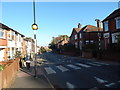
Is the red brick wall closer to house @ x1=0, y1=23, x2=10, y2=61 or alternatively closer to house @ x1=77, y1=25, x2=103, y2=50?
house @ x1=77, y1=25, x2=103, y2=50

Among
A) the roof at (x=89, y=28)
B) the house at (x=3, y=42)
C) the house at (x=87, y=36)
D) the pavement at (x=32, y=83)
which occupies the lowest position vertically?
the pavement at (x=32, y=83)

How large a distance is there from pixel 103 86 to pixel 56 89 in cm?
263

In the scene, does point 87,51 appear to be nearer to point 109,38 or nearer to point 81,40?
point 109,38

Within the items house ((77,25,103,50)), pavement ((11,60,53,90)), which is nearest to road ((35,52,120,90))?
pavement ((11,60,53,90))

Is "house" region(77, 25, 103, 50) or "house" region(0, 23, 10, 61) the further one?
"house" region(77, 25, 103, 50)

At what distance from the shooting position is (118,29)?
24.9m

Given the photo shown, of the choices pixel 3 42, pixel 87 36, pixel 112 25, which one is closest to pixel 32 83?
pixel 3 42

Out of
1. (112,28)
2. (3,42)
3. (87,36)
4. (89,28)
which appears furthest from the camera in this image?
(89,28)

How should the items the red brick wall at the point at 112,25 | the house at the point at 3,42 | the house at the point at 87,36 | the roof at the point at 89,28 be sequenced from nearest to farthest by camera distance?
the house at the point at 3,42 < the red brick wall at the point at 112,25 < the house at the point at 87,36 < the roof at the point at 89,28

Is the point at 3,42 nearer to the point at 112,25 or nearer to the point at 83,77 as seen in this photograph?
the point at 83,77

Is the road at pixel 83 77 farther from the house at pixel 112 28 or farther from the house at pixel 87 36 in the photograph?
the house at pixel 87 36

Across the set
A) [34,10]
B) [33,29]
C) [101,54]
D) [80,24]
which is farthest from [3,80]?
[80,24]

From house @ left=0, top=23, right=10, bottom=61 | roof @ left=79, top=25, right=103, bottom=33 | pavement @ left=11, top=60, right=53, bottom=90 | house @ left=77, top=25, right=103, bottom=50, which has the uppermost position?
roof @ left=79, top=25, right=103, bottom=33

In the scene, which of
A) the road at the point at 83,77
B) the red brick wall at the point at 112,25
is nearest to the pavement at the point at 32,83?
the road at the point at 83,77
